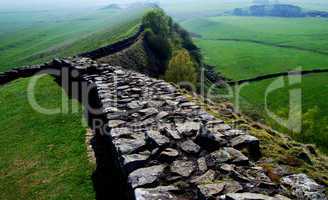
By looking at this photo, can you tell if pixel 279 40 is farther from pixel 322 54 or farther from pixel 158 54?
pixel 158 54

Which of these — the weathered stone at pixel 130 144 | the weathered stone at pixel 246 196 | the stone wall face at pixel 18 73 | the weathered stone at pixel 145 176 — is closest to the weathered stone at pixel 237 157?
the weathered stone at pixel 246 196

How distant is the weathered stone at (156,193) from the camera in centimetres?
920

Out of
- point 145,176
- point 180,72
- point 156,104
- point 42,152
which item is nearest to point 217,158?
point 145,176

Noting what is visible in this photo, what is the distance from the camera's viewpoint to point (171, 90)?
18.7m

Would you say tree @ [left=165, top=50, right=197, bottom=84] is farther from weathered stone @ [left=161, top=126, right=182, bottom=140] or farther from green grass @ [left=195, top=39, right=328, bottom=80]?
green grass @ [left=195, top=39, right=328, bottom=80]

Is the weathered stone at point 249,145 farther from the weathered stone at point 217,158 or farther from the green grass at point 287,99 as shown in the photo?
the green grass at point 287,99

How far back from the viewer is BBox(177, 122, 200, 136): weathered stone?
12641 mm

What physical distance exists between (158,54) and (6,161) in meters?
64.2

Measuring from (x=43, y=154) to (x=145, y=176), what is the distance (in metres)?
9.93

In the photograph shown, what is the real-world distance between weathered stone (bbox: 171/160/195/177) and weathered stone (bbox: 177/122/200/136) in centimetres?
189

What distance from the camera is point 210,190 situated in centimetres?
928

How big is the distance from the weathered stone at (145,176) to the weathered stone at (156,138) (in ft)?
4.12

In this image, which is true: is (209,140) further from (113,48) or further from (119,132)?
(113,48)


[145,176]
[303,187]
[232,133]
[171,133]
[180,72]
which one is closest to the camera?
[303,187]
